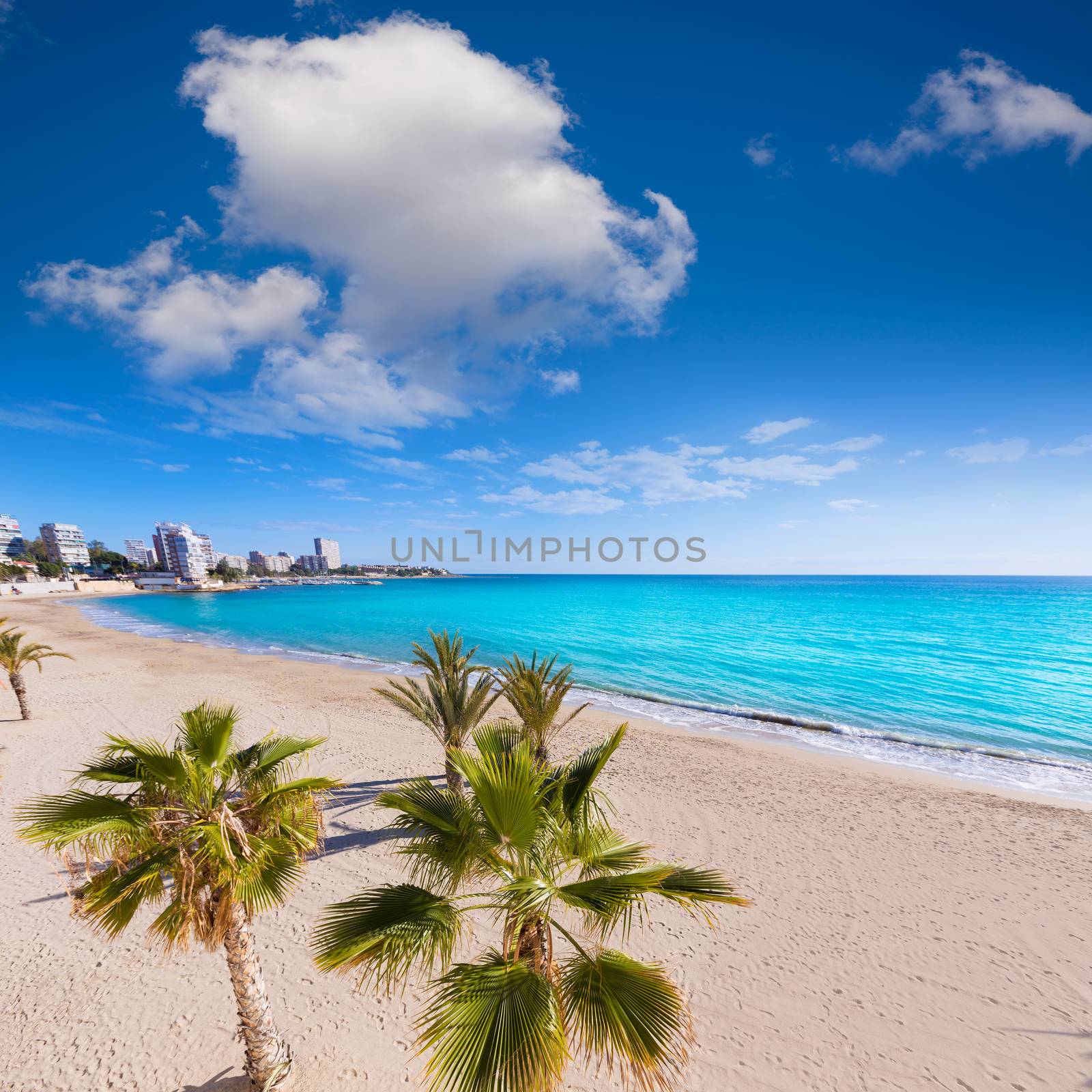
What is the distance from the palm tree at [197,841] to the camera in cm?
383

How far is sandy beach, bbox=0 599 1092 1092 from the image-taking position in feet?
18.1

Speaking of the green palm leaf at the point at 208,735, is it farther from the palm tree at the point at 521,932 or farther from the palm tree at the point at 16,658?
the palm tree at the point at 16,658

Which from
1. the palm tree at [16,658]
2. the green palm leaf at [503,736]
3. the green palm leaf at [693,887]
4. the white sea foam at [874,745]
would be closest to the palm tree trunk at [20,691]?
the palm tree at [16,658]

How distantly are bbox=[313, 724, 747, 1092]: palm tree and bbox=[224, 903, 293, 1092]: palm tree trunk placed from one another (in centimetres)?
123

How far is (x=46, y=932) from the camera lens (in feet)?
24.0

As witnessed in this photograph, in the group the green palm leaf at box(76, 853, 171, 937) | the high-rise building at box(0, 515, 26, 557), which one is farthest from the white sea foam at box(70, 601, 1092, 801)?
the high-rise building at box(0, 515, 26, 557)

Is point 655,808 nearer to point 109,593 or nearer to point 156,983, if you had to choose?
point 156,983

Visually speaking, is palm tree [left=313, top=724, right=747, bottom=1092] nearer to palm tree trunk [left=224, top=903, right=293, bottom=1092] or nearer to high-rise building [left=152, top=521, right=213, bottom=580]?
palm tree trunk [left=224, top=903, right=293, bottom=1092]

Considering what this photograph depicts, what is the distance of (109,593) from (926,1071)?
152 metres

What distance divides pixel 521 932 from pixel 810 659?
118 ft

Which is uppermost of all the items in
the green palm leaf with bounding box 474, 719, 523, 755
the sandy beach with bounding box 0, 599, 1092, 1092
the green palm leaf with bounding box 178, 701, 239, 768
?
the green palm leaf with bounding box 178, 701, 239, 768

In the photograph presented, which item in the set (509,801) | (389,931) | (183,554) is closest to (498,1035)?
(389,931)

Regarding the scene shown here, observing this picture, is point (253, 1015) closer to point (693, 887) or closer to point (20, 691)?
point (693, 887)

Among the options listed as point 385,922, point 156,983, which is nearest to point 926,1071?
point 385,922
